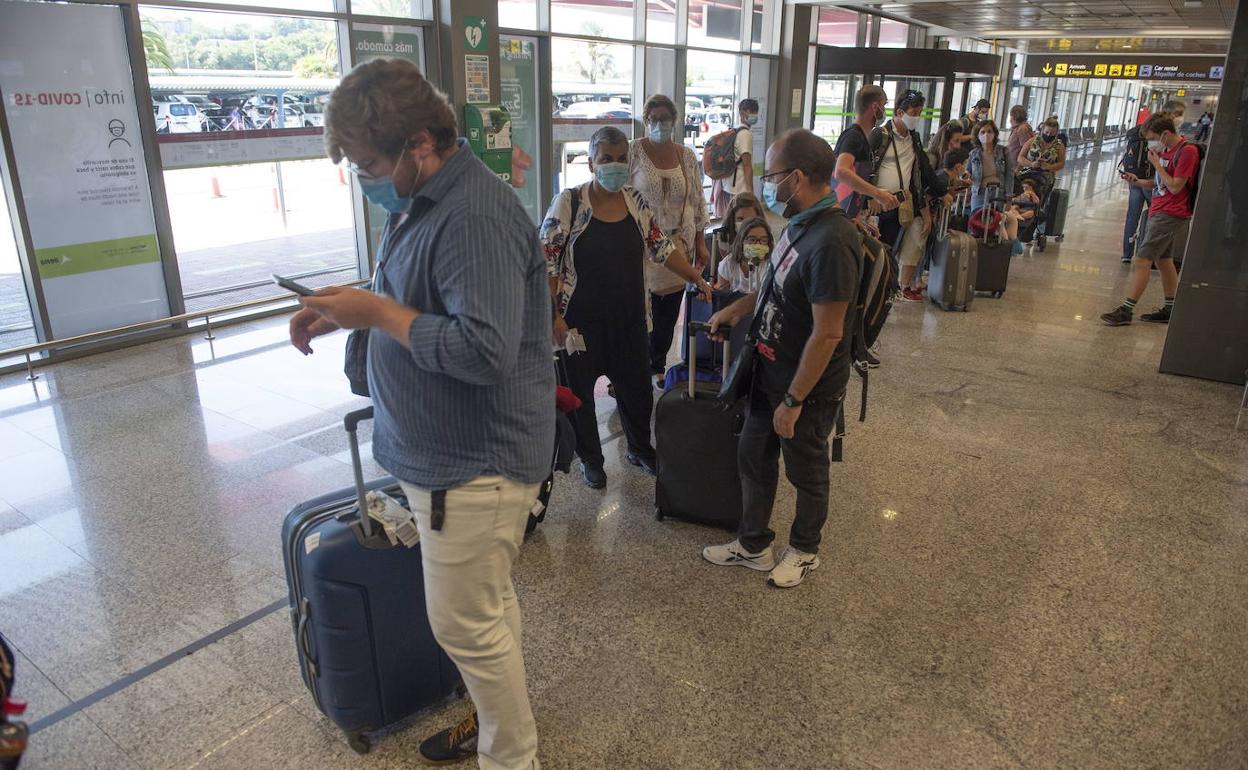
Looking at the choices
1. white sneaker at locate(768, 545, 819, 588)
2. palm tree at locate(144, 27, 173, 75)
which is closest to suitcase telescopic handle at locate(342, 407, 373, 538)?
white sneaker at locate(768, 545, 819, 588)

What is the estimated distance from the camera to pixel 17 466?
3.81 metres

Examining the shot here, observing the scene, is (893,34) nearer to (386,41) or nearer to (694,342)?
(386,41)

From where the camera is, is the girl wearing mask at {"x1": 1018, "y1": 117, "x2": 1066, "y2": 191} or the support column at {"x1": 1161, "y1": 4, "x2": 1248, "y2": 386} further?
the girl wearing mask at {"x1": 1018, "y1": 117, "x2": 1066, "y2": 191}

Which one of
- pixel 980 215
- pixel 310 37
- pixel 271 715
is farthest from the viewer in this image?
pixel 980 215

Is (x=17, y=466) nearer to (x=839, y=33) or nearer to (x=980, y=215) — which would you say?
(x=980, y=215)

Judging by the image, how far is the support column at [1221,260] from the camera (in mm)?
4793

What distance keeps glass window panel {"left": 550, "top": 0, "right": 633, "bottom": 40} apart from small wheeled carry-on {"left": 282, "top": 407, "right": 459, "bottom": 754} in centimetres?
766

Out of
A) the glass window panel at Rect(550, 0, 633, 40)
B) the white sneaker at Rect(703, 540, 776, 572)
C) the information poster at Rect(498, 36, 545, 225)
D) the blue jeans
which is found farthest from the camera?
the glass window panel at Rect(550, 0, 633, 40)

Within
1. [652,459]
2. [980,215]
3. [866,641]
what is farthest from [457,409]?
[980,215]

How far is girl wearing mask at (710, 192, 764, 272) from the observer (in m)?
3.98

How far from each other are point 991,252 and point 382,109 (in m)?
6.86

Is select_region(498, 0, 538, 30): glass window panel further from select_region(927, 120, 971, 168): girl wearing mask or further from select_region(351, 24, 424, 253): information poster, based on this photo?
select_region(927, 120, 971, 168): girl wearing mask

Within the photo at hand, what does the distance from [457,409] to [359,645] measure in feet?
2.69

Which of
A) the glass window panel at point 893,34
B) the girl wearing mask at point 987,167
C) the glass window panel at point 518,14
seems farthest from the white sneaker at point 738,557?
the glass window panel at point 893,34
